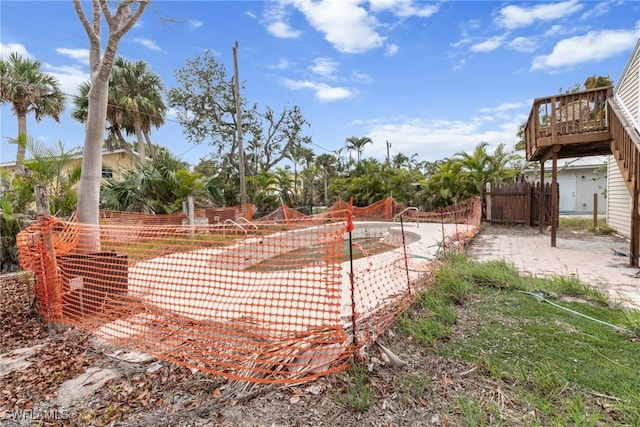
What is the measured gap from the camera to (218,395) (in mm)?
2070

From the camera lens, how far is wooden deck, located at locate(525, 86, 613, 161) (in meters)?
6.43

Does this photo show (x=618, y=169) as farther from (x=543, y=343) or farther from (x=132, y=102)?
(x=132, y=102)

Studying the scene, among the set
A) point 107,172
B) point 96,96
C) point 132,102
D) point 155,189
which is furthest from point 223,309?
point 107,172

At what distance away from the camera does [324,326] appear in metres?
2.49

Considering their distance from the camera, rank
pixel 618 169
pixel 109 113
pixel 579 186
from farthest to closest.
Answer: pixel 579 186, pixel 109 113, pixel 618 169

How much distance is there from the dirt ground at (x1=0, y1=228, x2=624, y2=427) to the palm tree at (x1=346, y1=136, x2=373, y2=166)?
76.5ft

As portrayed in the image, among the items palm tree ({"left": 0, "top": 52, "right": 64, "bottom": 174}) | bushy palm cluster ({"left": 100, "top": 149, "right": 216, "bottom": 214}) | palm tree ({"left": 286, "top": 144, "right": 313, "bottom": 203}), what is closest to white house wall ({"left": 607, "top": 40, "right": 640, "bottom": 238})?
bushy palm cluster ({"left": 100, "top": 149, "right": 216, "bottom": 214})

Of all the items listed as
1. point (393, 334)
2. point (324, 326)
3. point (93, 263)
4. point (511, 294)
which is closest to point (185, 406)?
point (324, 326)

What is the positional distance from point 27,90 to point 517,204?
20.9 metres

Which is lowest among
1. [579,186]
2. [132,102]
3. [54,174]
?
[579,186]

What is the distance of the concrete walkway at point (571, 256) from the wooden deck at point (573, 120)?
2264 millimetres

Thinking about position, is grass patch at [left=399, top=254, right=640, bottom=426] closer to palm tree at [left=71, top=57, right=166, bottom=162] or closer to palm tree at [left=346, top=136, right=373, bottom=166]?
palm tree at [left=71, top=57, right=166, bottom=162]

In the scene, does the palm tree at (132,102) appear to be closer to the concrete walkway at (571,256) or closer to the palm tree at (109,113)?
the palm tree at (109,113)

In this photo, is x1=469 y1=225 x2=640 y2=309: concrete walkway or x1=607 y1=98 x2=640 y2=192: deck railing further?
x1=607 y1=98 x2=640 y2=192: deck railing
